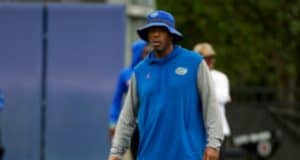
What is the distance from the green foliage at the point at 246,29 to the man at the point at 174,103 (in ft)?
61.2

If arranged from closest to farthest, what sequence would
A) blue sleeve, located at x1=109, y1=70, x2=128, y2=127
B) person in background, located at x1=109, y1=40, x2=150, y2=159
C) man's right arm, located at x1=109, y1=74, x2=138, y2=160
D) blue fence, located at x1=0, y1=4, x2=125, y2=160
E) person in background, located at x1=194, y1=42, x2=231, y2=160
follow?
man's right arm, located at x1=109, y1=74, x2=138, y2=160
person in background, located at x1=109, y1=40, x2=150, y2=159
blue sleeve, located at x1=109, y1=70, x2=128, y2=127
person in background, located at x1=194, y1=42, x2=231, y2=160
blue fence, located at x1=0, y1=4, x2=125, y2=160

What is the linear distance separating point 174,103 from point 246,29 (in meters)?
21.1

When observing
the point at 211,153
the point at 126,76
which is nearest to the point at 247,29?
the point at 126,76

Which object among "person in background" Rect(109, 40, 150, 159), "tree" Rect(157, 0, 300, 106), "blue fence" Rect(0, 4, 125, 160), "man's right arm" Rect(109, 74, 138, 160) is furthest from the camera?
"tree" Rect(157, 0, 300, 106)

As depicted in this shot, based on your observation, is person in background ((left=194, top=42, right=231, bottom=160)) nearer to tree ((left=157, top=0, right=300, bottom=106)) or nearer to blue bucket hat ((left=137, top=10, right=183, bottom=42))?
blue bucket hat ((left=137, top=10, right=183, bottom=42))

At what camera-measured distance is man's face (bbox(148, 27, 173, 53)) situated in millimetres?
8578

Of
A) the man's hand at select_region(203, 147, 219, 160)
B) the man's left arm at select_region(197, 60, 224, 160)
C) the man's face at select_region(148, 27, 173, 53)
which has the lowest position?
the man's hand at select_region(203, 147, 219, 160)

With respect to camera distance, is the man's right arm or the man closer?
the man

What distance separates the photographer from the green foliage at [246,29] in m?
28.8

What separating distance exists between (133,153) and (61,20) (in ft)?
14.9

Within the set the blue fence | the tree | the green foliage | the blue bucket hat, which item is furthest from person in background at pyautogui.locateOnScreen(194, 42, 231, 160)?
the green foliage

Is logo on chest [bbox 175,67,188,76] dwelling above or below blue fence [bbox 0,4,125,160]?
above

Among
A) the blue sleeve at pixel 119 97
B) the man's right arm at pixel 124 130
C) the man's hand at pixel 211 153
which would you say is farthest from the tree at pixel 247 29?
the man's hand at pixel 211 153

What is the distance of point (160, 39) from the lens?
861 centimetres
